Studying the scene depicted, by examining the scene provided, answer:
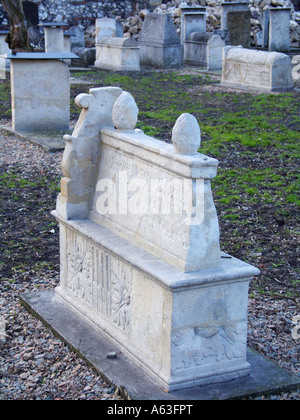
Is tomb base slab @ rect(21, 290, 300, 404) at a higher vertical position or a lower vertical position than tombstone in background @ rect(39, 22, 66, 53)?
lower

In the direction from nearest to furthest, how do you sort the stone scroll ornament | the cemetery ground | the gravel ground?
the gravel ground, the cemetery ground, the stone scroll ornament

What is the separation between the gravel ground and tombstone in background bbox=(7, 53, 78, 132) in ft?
17.9

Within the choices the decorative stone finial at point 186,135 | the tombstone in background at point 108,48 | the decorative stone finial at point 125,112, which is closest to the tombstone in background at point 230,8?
the tombstone in background at point 108,48

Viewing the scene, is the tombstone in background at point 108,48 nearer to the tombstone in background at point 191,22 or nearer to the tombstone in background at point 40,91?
the tombstone in background at point 191,22

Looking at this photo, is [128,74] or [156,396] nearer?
[156,396]

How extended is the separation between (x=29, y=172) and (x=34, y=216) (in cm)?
177

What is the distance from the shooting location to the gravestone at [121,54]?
17.7 meters

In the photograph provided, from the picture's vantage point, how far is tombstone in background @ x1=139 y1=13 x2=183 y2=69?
730 inches

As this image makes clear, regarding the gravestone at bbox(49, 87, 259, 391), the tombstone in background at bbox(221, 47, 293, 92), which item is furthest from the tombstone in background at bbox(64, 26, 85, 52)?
the gravestone at bbox(49, 87, 259, 391)

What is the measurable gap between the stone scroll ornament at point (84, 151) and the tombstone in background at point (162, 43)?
14.6 meters

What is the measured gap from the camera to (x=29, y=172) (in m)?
8.41

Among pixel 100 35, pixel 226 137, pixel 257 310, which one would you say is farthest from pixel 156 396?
pixel 100 35

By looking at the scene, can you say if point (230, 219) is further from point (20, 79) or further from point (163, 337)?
point (20, 79)

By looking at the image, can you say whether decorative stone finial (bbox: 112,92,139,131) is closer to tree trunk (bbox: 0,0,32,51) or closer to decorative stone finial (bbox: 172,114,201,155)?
decorative stone finial (bbox: 172,114,201,155)
